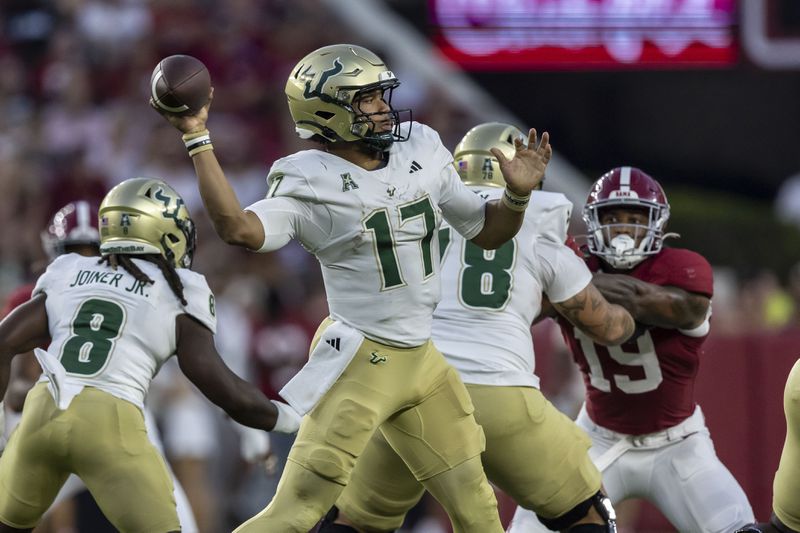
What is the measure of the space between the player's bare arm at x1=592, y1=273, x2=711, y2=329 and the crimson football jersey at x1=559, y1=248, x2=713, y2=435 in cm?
8

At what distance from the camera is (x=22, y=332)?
502cm

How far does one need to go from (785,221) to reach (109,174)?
544 cm

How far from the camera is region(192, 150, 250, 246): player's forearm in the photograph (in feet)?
13.9

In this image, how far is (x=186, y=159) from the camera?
33.3 feet

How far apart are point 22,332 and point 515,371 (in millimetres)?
1649

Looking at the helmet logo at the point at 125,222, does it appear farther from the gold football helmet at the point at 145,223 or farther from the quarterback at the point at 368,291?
the quarterback at the point at 368,291

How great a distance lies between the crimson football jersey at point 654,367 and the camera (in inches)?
213

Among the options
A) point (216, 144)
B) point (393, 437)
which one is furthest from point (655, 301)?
point (216, 144)

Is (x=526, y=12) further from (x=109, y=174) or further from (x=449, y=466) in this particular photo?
(x=449, y=466)

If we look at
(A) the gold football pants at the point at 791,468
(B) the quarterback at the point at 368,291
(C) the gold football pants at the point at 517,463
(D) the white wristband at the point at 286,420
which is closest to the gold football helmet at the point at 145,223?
(D) the white wristband at the point at 286,420

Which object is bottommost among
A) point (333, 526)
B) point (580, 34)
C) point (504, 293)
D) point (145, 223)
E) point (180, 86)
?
point (580, 34)

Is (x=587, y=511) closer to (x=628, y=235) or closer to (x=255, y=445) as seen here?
(x=628, y=235)

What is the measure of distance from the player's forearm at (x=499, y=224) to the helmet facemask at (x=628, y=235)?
647mm

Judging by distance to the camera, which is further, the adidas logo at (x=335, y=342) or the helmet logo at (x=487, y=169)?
the helmet logo at (x=487, y=169)
